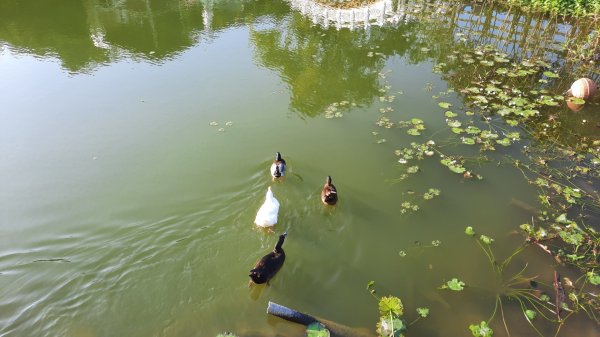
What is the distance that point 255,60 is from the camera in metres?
12.6

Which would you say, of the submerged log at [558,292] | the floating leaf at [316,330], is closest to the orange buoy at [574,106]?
the submerged log at [558,292]

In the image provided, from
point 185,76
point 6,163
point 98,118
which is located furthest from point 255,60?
point 6,163

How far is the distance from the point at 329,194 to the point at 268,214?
3.93 ft

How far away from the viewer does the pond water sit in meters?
5.41

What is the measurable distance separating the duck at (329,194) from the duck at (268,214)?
38.1 inches

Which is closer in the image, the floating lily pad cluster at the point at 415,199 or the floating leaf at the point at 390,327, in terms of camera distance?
the floating leaf at the point at 390,327

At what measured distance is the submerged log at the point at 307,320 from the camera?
16.4ft

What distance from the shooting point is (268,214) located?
6.30 meters

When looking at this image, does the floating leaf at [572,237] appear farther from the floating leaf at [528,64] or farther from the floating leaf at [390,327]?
the floating leaf at [528,64]

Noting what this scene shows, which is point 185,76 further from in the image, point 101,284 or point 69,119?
point 101,284

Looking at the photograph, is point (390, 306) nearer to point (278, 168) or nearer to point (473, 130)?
point (278, 168)

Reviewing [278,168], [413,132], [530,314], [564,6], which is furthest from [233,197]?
[564,6]

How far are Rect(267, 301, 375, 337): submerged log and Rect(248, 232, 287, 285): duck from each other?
53 centimetres

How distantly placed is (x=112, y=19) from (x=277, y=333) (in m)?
16.4
